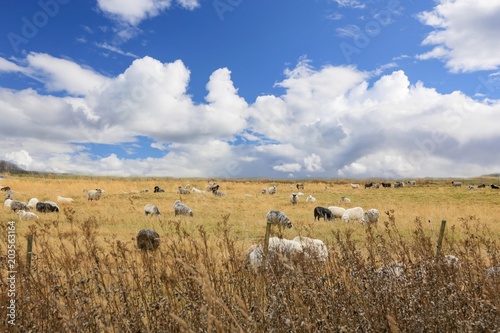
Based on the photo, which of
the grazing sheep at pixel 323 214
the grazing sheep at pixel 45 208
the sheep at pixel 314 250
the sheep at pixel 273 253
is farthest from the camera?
the grazing sheep at pixel 45 208

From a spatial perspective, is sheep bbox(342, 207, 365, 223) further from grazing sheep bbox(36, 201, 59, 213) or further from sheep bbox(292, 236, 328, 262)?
grazing sheep bbox(36, 201, 59, 213)

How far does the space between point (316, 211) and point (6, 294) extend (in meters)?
19.2

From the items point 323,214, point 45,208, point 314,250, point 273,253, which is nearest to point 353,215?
point 323,214

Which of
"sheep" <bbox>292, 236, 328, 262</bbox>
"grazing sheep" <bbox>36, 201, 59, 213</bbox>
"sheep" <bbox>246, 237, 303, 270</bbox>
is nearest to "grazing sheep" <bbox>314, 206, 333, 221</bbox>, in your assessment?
"sheep" <bbox>246, 237, 303, 270</bbox>

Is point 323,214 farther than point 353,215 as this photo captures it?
Yes

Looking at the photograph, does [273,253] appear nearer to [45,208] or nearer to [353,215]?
[353,215]

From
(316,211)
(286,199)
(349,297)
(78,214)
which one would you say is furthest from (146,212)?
(349,297)

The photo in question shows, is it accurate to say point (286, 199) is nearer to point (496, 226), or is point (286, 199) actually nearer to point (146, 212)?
point (146, 212)

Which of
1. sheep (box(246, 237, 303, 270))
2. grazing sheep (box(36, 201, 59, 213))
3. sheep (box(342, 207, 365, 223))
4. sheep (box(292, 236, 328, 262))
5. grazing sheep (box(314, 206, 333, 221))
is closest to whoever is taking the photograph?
sheep (box(246, 237, 303, 270))

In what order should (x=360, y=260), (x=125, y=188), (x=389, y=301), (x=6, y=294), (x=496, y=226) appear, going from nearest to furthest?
(x=389, y=301)
(x=6, y=294)
(x=360, y=260)
(x=496, y=226)
(x=125, y=188)

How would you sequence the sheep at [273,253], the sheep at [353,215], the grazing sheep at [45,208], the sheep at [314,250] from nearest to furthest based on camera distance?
the sheep at [273,253] → the sheep at [314,250] → the sheep at [353,215] → the grazing sheep at [45,208]

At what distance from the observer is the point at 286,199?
33.9 meters

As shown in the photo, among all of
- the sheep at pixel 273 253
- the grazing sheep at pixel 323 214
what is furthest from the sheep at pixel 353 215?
the sheep at pixel 273 253

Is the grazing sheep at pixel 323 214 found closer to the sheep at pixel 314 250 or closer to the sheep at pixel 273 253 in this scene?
the sheep at pixel 273 253
